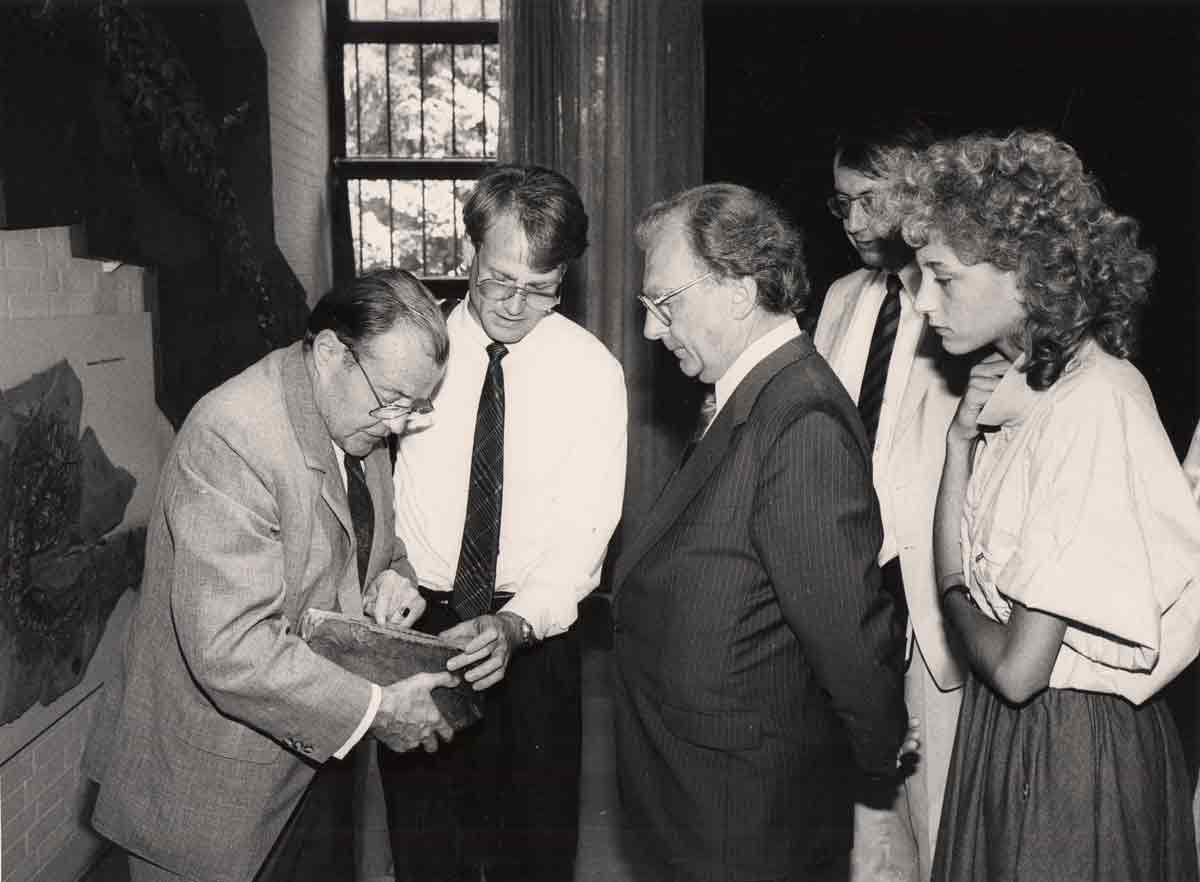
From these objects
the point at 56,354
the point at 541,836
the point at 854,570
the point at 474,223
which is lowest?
the point at 541,836

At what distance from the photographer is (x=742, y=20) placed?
229 inches

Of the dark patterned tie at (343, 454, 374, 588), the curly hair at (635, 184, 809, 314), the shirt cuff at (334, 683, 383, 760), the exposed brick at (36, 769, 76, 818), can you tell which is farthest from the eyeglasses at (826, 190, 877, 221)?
the exposed brick at (36, 769, 76, 818)

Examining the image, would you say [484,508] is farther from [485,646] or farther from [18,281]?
[18,281]

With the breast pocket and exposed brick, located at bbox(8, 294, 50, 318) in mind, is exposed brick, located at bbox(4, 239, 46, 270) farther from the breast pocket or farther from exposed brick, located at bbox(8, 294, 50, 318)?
the breast pocket

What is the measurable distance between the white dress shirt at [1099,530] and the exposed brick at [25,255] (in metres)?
2.49

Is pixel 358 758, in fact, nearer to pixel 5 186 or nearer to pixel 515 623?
pixel 515 623

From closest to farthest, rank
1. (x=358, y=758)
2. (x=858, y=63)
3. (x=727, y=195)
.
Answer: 1. (x=727, y=195)
2. (x=358, y=758)
3. (x=858, y=63)

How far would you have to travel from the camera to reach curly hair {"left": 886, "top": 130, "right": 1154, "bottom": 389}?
178 cm

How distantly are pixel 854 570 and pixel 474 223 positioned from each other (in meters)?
1.27

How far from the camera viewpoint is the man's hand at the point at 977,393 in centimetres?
204

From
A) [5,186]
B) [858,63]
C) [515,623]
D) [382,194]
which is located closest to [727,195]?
[515,623]

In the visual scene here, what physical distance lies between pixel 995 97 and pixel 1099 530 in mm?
4499

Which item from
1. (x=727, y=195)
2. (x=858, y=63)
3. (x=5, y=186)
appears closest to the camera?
(x=727, y=195)

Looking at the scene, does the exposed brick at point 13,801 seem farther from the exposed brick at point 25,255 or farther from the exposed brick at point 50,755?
the exposed brick at point 25,255
